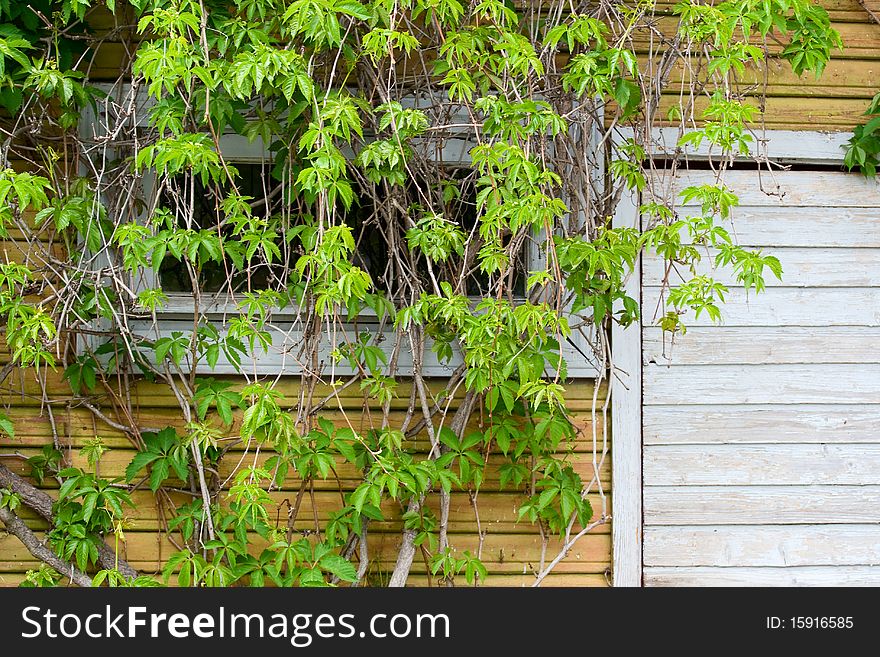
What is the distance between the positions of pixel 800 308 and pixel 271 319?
2129mm

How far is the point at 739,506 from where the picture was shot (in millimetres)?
3330

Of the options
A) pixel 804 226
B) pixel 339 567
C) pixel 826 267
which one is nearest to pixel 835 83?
pixel 804 226

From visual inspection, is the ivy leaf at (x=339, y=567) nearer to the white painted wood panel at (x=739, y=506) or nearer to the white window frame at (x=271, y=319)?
the white window frame at (x=271, y=319)

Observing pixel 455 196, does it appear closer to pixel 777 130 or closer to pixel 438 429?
pixel 438 429

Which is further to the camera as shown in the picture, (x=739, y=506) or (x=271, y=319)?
(x=739, y=506)

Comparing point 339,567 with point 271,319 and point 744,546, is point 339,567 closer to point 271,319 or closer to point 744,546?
point 271,319

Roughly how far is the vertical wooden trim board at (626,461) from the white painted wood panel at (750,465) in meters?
0.08

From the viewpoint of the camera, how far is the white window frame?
3152 millimetres

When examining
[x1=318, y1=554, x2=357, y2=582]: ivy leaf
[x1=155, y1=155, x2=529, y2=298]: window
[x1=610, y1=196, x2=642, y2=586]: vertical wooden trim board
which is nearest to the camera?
[x1=318, y1=554, x2=357, y2=582]: ivy leaf

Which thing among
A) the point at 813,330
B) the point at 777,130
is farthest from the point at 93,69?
the point at 813,330

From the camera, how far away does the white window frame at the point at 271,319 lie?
3152 mm

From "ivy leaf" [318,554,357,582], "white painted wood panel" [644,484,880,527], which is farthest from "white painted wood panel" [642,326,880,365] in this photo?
"ivy leaf" [318,554,357,582]

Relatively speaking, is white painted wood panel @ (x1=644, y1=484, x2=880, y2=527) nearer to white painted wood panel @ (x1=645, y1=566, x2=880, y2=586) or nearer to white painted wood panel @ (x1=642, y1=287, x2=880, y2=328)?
white painted wood panel @ (x1=645, y1=566, x2=880, y2=586)

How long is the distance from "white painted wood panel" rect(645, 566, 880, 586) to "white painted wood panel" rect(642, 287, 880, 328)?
0.99 metres
